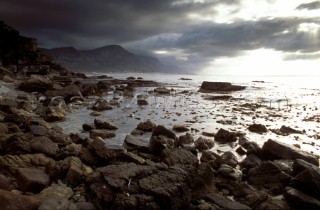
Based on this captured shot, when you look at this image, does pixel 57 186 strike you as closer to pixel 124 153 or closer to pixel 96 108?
pixel 124 153

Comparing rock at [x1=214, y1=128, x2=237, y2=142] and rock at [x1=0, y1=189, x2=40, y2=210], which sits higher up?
rock at [x1=0, y1=189, x2=40, y2=210]

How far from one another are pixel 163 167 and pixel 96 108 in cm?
2027

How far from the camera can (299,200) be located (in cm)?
817

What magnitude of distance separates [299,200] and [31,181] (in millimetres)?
7676

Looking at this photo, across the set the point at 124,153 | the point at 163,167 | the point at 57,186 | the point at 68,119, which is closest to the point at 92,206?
the point at 57,186

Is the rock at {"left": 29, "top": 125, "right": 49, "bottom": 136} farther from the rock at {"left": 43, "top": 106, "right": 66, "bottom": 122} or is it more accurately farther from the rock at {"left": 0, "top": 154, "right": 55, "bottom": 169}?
the rock at {"left": 43, "top": 106, "right": 66, "bottom": 122}

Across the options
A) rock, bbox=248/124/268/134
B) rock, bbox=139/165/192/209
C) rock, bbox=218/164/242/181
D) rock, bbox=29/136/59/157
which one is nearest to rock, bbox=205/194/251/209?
→ rock, bbox=139/165/192/209

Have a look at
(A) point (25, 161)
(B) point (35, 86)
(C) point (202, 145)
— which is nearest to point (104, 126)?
(C) point (202, 145)

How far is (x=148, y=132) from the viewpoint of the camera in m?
18.9

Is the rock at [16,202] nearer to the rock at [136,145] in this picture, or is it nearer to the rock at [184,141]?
the rock at [136,145]

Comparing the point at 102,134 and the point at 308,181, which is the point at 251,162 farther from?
the point at 102,134

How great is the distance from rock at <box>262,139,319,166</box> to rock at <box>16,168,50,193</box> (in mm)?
9269

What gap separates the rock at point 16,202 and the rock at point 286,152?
9.80 metres

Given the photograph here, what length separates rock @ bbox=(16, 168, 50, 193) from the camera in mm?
8438
